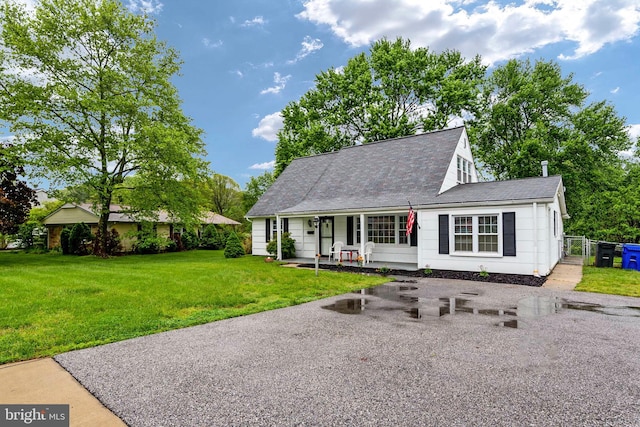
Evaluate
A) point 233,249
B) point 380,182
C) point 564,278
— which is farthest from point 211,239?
point 564,278

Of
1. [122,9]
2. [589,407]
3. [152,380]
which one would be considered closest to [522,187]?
[589,407]

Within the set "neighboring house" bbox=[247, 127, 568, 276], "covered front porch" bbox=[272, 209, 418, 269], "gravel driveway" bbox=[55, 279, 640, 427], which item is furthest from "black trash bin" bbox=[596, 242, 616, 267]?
"gravel driveway" bbox=[55, 279, 640, 427]

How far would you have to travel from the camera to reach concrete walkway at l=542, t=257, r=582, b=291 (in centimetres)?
954

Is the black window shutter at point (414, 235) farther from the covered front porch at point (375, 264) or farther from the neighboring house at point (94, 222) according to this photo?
the neighboring house at point (94, 222)

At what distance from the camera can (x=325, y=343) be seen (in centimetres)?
490

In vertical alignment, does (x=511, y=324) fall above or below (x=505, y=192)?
below

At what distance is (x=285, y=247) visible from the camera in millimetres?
16953

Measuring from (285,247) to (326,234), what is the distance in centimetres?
222

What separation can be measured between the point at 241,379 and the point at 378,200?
11.1 meters

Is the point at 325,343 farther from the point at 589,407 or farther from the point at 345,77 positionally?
the point at 345,77

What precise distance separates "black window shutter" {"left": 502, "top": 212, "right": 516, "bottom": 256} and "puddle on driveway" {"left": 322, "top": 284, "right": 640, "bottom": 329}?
286 cm

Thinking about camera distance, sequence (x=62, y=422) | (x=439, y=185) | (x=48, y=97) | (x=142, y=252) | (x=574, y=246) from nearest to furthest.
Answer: (x=62, y=422) < (x=439, y=185) < (x=48, y=97) < (x=574, y=246) < (x=142, y=252)

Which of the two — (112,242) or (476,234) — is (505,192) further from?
(112,242)

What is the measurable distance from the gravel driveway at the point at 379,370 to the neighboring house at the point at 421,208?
4376mm
